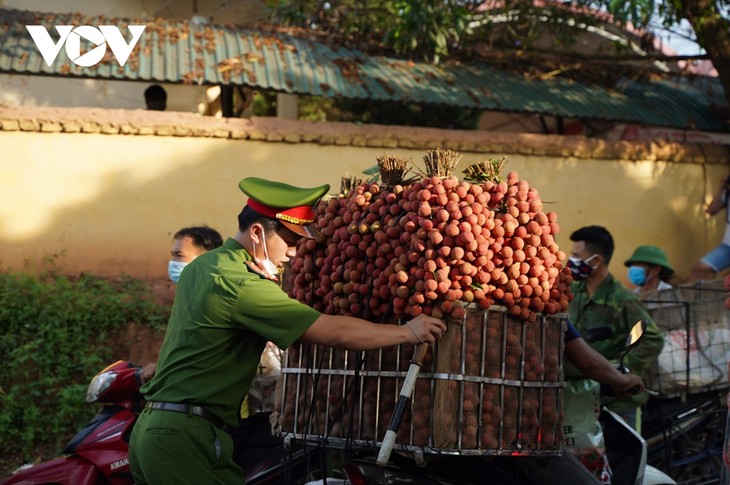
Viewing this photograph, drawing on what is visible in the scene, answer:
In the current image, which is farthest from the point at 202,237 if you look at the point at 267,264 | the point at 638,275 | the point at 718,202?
the point at 718,202

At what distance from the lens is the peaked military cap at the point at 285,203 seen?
3904mm

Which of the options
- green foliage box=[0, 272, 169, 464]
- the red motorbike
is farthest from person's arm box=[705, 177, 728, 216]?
the red motorbike

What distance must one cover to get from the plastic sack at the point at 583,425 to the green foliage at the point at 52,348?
4625mm

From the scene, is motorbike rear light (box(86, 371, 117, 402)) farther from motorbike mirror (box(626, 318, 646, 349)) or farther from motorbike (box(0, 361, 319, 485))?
motorbike mirror (box(626, 318, 646, 349))

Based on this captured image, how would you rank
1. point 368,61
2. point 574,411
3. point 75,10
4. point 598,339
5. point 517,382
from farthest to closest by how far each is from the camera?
point 75,10, point 368,61, point 598,339, point 574,411, point 517,382

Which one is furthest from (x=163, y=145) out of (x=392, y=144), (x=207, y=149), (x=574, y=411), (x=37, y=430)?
(x=574, y=411)

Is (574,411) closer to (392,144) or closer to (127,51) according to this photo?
(392,144)

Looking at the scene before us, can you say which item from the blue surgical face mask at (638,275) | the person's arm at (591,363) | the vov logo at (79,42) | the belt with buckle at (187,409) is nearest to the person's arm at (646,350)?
the person's arm at (591,363)

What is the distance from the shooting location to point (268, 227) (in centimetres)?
397

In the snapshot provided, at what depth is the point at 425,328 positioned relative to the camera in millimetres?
3568

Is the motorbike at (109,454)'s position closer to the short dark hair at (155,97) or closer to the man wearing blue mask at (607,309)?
the man wearing blue mask at (607,309)

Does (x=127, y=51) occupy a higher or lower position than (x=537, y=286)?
higher

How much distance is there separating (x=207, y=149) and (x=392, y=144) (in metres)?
1.83

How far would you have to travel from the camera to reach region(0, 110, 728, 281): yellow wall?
909 cm
